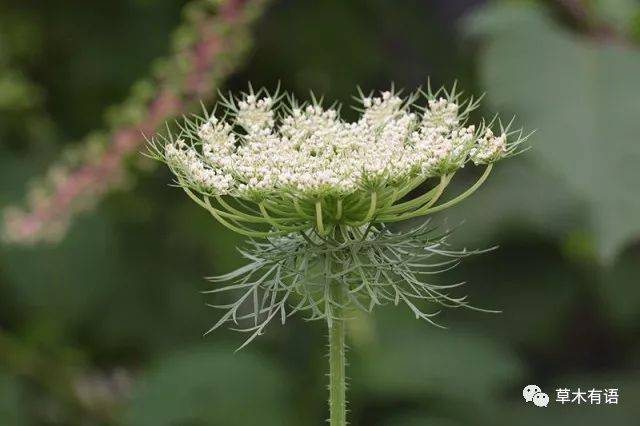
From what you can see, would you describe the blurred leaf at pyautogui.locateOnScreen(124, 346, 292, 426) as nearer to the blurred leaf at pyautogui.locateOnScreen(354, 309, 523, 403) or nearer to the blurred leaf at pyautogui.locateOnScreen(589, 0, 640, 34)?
the blurred leaf at pyautogui.locateOnScreen(354, 309, 523, 403)

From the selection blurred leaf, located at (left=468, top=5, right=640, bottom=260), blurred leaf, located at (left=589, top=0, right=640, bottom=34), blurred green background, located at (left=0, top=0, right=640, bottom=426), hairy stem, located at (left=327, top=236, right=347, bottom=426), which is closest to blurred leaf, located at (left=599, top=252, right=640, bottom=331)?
blurred green background, located at (left=0, top=0, right=640, bottom=426)

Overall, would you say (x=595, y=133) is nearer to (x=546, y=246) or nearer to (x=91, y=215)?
(x=546, y=246)

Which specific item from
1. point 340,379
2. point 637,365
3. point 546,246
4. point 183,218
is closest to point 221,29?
point 340,379

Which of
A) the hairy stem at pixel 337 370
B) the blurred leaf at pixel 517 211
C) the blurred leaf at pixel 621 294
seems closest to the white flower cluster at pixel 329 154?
the hairy stem at pixel 337 370

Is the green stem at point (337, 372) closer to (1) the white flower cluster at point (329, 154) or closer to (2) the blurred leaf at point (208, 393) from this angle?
(1) the white flower cluster at point (329, 154)

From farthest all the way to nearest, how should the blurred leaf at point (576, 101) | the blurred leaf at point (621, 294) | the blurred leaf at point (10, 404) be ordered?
the blurred leaf at point (621, 294), the blurred leaf at point (10, 404), the blurred leaf at point (576, 101)

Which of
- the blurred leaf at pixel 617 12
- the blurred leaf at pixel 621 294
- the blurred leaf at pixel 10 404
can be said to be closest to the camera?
the blurred leaf at pixel 617 12

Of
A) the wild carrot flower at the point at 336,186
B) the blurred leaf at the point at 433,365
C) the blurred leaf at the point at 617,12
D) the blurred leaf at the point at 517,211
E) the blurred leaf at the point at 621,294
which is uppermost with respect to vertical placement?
the blurred leaf at the point at 617,12

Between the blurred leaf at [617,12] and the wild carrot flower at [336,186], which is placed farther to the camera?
the blurred leaf at [617,12]
